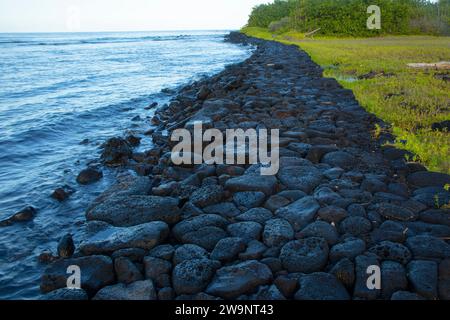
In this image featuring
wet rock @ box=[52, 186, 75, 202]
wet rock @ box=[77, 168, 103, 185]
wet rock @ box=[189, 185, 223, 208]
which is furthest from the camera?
wet rock @ box=[77, 168, 103, 185]

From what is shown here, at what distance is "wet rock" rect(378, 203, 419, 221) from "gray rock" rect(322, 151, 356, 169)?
1582mm

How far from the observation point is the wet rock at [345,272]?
365 cm

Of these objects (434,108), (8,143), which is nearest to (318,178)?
(434,108)

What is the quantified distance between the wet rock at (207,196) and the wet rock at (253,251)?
4.13ft

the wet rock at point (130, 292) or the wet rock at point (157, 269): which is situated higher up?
the wet rock at point (157, 269)

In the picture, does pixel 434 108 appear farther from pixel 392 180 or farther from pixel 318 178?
pixel 318 178

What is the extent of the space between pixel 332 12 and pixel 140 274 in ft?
178

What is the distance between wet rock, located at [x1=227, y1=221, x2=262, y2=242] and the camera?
176 inches

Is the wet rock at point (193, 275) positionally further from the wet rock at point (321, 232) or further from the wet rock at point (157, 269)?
the wet rock at point (321, 232)

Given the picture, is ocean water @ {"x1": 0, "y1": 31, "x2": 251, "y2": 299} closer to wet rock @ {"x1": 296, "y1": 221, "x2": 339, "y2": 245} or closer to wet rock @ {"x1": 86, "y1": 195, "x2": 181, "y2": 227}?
wet rock @ {"x1": 86, "y1": 195, "x2": 181, "y2": 227}

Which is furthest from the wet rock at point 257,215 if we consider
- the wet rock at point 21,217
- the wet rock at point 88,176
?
the wet rock at point 88,176

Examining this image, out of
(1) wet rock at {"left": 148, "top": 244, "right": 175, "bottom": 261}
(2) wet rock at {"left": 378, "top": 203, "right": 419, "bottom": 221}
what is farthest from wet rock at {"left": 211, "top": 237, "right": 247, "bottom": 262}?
(2) wet rock at {"left": 378, "top": 203, "right": 419, "bottom": 221}

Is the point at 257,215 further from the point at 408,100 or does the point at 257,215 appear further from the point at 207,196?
the point at 408,100

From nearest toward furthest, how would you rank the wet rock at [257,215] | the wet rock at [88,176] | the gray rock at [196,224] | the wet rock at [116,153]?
the gray rock at [196,224] < the wet rock at [257,215] < the wet rock at [88,176] < the wet rock at [116,153]
